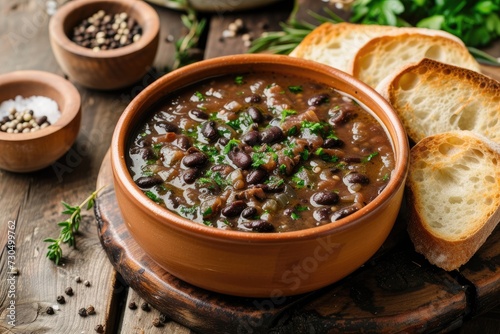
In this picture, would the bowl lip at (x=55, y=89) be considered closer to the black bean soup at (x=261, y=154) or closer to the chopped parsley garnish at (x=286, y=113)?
the black bean soup at (x=261, y=154)

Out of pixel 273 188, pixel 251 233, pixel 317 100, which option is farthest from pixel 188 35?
pixel 251 233

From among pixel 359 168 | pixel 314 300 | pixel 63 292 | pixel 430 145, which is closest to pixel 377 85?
pixel 430 145

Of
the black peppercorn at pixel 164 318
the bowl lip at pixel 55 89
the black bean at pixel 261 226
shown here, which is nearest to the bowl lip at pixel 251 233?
the black bean at pixel 261 226

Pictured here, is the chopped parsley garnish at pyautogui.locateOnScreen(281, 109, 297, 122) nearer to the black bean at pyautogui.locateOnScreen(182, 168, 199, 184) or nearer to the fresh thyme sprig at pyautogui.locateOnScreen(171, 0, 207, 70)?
the black bean at pyautogui.locateOnScreen(182, 168, 199, 184)

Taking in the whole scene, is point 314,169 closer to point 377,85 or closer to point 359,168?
point 359,168

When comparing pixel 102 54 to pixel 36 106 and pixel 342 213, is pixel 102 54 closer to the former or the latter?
pixel 36 106

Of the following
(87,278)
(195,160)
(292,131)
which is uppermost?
(292,131)

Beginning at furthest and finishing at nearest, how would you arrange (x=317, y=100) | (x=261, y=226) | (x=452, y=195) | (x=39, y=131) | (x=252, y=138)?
1. (x=39, y=131)
2. (x=317, y=100)
3. (x=452, y=195)
4. (x=252, y=138)
5. (x=261, y=226)
